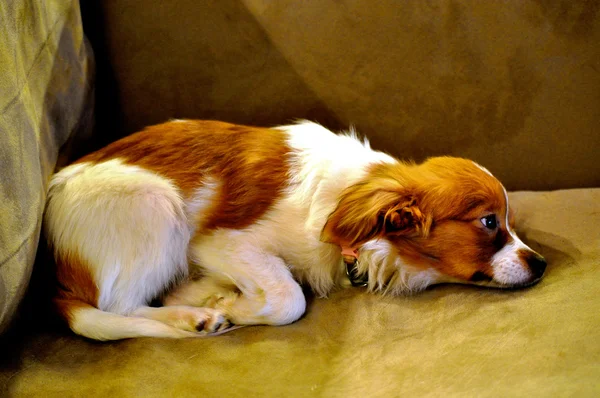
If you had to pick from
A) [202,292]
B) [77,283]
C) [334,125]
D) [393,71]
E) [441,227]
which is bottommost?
[202,292]

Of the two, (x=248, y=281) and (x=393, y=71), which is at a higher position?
(x=393, y=71)

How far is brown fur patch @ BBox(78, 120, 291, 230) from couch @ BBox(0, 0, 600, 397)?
28 cm

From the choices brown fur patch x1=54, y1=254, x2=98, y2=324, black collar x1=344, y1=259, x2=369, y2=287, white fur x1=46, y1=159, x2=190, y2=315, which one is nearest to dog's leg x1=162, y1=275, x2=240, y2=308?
white fur x1=46, y1=159, x2=190, y2=315

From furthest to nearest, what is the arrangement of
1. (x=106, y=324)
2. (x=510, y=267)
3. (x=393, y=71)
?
(x=393, y=71) < (x=510, y=267) < (x=106, y=324)

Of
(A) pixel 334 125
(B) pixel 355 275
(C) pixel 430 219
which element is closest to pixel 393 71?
(A) pixel 334 125

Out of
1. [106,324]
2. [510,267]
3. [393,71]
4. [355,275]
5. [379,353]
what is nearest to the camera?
[379,353]

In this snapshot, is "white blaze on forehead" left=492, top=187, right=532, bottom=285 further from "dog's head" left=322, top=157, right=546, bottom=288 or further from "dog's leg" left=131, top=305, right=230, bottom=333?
"dog's leg" left=131, top=305, right=230, bottom=333

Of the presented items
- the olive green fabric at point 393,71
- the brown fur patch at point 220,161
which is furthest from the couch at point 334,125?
the brown fur patch at point 220,161

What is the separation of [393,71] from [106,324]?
1318 millimetres

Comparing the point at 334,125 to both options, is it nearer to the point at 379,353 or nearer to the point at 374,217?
the point at 374,217

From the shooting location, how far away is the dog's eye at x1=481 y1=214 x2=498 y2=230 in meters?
1.72

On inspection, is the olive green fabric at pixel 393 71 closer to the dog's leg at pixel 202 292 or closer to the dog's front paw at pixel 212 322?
the dog's leg at pixel 202 292

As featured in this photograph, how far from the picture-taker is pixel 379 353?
4.80 ft

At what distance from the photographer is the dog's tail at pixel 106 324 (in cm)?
156
